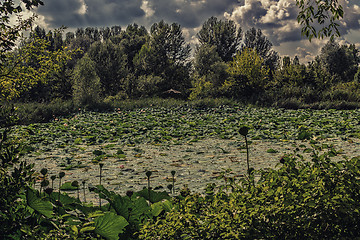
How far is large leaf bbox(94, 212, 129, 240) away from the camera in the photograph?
1.68 metres

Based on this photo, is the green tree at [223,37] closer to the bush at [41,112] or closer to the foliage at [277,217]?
the bush at [41,112]

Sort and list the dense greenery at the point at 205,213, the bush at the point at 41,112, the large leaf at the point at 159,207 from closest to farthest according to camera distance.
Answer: the dense greenery at the point at 205,213, the large leaf at the point at 159,207, the bush at the point at 41,112

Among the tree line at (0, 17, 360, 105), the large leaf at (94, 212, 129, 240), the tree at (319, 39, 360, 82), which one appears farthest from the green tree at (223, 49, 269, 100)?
the tree at (319, 39, 360, 82)

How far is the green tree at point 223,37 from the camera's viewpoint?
128ft

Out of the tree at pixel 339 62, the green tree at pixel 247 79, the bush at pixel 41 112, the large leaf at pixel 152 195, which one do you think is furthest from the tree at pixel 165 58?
the large leaf at pixel 152 195

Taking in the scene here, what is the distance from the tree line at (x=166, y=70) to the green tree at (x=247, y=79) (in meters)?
0.07

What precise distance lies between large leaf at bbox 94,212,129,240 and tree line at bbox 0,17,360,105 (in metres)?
5.84

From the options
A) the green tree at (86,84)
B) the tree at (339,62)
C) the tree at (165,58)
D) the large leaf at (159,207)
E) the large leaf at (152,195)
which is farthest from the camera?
the tree at (339,62)

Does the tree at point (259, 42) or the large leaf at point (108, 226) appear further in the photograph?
the tree at point (259, 42)

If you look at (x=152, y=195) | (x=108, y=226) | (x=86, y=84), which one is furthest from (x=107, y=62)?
(x=108, y=226)

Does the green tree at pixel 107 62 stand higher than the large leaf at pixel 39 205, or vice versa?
the green tree at pixel 107 62

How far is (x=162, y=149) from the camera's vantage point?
666 cm

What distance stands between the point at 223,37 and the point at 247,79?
814 inches

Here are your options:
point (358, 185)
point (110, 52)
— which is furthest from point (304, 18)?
point (110, 52)
